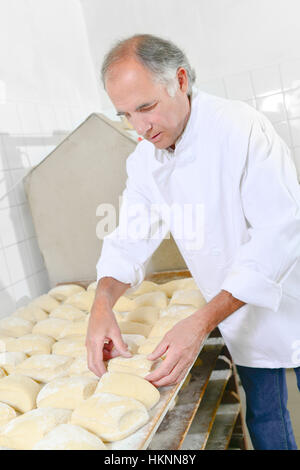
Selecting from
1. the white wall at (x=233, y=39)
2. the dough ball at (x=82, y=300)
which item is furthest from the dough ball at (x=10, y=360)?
the white wall at (x=233, y=39)

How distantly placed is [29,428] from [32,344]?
599 millimetres

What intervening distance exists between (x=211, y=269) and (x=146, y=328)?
0.31 meters

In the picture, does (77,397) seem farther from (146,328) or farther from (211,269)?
(211,269)

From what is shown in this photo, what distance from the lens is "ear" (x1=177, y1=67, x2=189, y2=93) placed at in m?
1.35

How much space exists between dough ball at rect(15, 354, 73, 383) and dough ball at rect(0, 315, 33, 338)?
35 cm

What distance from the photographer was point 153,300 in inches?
75.6

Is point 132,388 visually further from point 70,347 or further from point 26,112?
point 26,112

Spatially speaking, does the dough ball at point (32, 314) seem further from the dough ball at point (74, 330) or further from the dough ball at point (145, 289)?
the dough ball at point (145, 289)

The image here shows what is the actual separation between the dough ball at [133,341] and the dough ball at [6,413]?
409 mm

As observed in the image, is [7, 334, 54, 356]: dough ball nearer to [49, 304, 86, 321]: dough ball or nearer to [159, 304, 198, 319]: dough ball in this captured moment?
[49, 304, 86, 321]: dough ball

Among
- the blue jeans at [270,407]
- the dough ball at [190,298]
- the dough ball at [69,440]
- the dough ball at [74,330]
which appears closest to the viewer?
the dough ball at [69,440]

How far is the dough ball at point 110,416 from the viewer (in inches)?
39.9

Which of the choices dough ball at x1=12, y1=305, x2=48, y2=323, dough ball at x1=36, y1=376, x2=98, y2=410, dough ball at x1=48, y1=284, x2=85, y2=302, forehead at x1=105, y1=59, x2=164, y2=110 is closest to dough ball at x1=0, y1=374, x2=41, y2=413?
dough ball at x1=36, y1=376, x2=98, y2=410

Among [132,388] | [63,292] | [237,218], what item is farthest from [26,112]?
[132,388]
